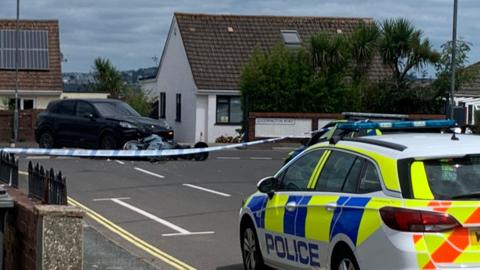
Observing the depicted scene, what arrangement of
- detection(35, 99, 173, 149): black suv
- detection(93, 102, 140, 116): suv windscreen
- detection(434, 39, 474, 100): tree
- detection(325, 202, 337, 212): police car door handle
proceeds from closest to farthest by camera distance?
detection(325, 202, 337, 212): police car door handle < detection(35, 99, 173, 149): black suv < detection(93, 102, 140, 116): suv windscreen < detection(434, 39, 474, 100): tree

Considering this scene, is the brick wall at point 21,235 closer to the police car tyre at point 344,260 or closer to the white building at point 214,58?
the police car tyre at point 344,260

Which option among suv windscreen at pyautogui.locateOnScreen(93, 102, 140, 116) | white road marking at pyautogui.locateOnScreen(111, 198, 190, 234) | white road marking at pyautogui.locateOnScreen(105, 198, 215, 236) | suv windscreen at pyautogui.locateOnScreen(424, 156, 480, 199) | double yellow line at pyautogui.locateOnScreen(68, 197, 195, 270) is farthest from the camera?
suv windscreen at pyautogui.locateOnScreen(93, 102, 140, 116)

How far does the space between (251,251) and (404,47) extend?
105 feet

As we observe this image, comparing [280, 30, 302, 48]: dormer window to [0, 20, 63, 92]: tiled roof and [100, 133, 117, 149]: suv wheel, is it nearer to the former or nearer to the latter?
[0, 20, 63, 92]: tiled roof

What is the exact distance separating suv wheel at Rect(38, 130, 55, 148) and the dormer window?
19.2 meters

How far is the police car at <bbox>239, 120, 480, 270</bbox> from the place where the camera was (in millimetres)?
6805

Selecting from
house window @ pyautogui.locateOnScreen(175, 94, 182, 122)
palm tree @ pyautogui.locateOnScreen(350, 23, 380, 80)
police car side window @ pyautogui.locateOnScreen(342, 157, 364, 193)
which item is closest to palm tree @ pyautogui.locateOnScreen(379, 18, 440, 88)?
palm tree @ pyautogui.locateOnScreen(350, 23, 380, 80)

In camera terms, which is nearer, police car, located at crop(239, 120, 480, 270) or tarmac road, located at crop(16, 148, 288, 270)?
police car, located at crop(239, 120, 480, 270)

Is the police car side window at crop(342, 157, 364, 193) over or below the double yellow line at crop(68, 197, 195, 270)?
over

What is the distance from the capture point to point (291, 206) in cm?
870

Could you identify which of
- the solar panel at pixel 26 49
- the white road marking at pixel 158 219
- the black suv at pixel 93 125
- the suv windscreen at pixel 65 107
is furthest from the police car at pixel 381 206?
the solar panel at pixel 26 49

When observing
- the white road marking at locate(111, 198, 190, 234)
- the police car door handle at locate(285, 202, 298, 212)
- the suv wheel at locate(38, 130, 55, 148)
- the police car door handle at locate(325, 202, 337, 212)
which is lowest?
the white road marking at locate(111, 198, 190, 234)

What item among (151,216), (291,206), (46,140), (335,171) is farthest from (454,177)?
(46,140)

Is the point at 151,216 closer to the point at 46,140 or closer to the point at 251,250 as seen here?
the point at 251,250
